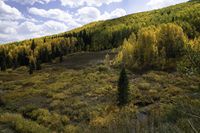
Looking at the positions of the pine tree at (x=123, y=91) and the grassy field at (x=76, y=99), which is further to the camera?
the pine tree at (x=123, y=91)

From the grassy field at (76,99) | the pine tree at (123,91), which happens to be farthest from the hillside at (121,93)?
the pine tree at (123,91)

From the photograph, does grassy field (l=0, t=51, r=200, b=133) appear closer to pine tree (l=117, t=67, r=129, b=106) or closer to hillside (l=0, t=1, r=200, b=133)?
hillside (l=0, t=1, r=200, b=133)

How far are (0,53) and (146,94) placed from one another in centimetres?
8425

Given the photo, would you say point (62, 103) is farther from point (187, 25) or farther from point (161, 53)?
point (187, 25)

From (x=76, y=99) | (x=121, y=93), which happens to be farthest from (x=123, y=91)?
(x=76, y=99)

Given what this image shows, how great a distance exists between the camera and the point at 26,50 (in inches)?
4584

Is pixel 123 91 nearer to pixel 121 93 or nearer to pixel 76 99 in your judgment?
pixel 121 93

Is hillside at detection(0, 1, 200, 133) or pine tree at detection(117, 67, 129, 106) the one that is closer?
hillside at detection(0, 1, 200, 133)

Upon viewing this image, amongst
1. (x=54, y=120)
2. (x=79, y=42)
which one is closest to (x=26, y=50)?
(x=79, y=42)

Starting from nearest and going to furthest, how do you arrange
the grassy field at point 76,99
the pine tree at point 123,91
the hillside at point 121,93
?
the hillside at point 121,93, the grassy field at point 76,99, the pine tree at point 123,91

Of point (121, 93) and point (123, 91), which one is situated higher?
point (123, 91)

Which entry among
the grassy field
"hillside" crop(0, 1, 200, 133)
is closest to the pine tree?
"hillside" crop(0, 1, 200, 133)

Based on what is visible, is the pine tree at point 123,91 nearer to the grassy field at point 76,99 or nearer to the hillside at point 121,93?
the hillside at point 121,93

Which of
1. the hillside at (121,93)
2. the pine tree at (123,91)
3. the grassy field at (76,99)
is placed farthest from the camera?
the pine tree at (123,91)
